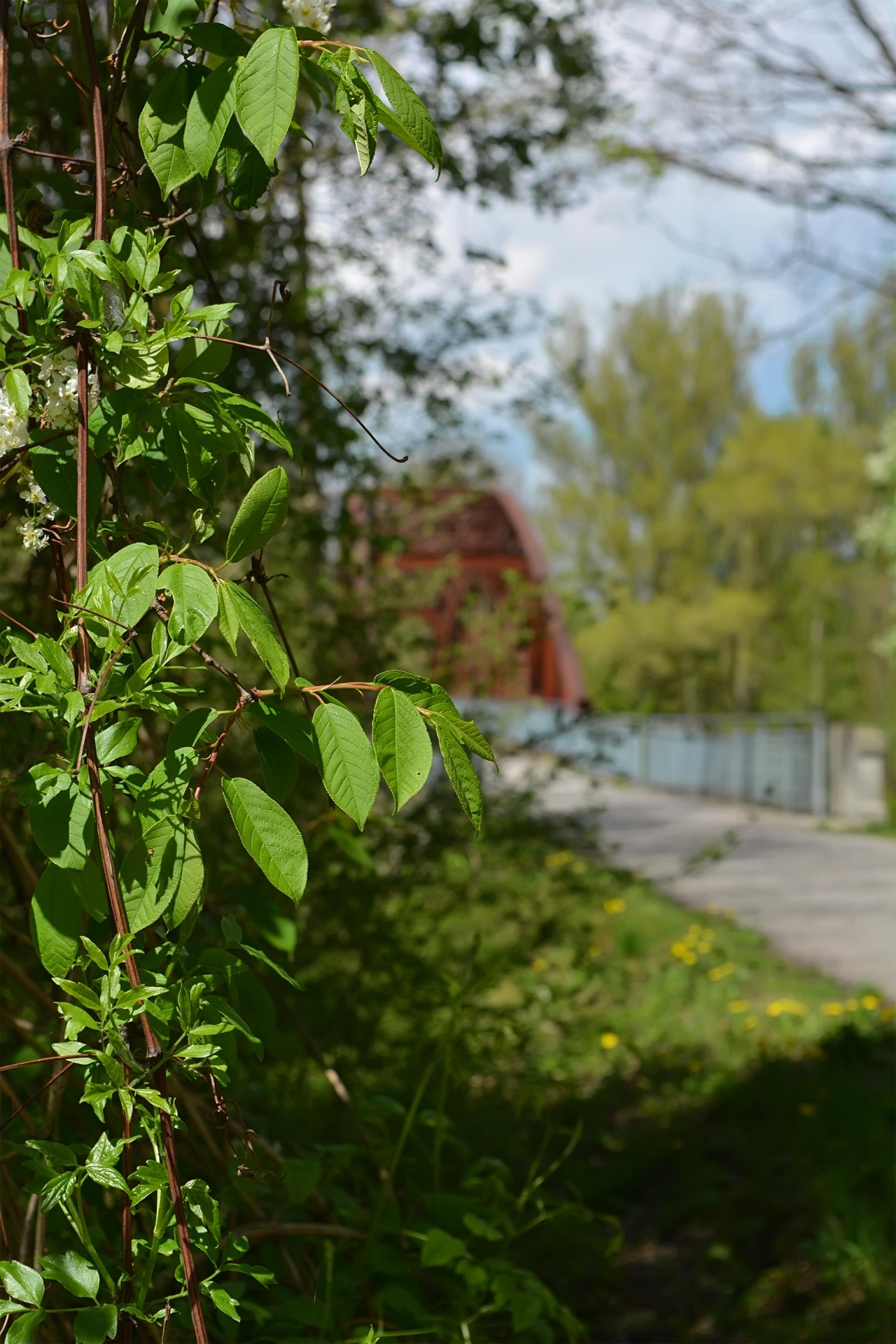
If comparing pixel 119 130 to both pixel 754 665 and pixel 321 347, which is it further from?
pixel 754 665

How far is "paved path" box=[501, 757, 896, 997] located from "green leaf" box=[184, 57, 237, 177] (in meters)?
2.62

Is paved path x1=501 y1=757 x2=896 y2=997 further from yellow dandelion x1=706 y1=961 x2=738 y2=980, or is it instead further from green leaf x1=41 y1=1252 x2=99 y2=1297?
green leaf x1=41 y1=1252 x2=99 y2=1297

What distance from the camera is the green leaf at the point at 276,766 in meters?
0.78

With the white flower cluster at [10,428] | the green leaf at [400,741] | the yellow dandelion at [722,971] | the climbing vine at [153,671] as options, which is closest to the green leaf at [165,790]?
the climbing vine at [153,671]

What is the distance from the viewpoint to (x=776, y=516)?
30.4 m

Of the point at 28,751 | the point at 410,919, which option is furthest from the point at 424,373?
the point at 28,751

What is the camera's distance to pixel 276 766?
780 millimetres

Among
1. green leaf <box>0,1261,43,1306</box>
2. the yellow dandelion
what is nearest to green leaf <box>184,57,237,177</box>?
green leaf <box>0,1261,43,1306</box>

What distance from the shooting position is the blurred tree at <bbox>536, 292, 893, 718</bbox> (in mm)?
28906

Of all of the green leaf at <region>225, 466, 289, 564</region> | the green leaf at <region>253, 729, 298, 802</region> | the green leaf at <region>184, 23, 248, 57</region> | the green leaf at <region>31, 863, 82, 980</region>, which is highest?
the green leaf at <region>184, 23, 248, 57</region>

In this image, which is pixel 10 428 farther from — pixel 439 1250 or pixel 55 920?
pixel 439 1250

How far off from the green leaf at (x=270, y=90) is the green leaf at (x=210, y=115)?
0.16 ft

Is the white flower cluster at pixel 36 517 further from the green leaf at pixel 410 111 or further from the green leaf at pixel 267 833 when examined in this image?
the green leaf at pixel 410 111

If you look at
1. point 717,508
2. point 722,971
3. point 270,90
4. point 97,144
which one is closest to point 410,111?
point 270,90
